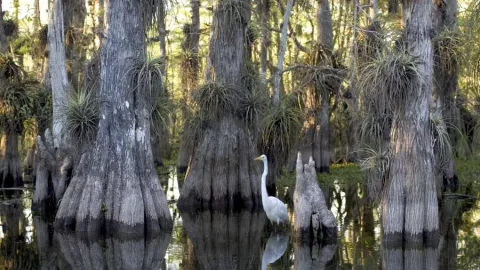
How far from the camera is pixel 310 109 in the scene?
93.9 feet

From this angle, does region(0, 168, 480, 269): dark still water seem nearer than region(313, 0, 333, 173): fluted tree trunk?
Yes

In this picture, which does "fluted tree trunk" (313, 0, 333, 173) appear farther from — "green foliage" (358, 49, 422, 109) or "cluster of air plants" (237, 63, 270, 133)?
"green foliage" (358, 49, 422, 109)

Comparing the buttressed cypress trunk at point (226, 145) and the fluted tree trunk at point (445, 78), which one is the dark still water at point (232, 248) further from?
the fluted tree trunk at point (445, 78)

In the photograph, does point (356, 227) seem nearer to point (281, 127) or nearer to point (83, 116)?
point (281, 127)

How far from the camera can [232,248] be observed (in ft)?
55.9

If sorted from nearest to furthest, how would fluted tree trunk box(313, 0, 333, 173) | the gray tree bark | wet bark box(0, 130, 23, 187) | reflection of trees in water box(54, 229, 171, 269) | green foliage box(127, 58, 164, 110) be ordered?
reflection of trees in water box(54, 229, 171, 269) < green foliage box(127, 58, 164, 110) < wet bark box(0, 130, 23, 187) < fluted tree trunk box(313, 0, 333, 173) < the gray tree bark

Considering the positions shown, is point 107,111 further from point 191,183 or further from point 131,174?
point 191,183

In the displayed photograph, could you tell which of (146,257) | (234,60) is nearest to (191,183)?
(234,60)

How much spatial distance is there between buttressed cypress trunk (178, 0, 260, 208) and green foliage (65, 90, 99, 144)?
352 centimetres

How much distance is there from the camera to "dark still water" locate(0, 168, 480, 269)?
1534 centimetres

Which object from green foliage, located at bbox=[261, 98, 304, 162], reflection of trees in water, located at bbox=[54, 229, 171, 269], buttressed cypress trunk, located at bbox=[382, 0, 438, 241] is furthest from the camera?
green foliage, located at bbox=[261, 98, 304, 162]

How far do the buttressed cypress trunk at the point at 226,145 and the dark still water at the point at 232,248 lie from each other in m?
1.16

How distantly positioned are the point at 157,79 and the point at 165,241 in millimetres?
3271

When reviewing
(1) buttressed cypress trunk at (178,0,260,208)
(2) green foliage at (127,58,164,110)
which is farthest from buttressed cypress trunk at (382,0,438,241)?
(1) buttressed cypress trunk at (178,0,260,208)
